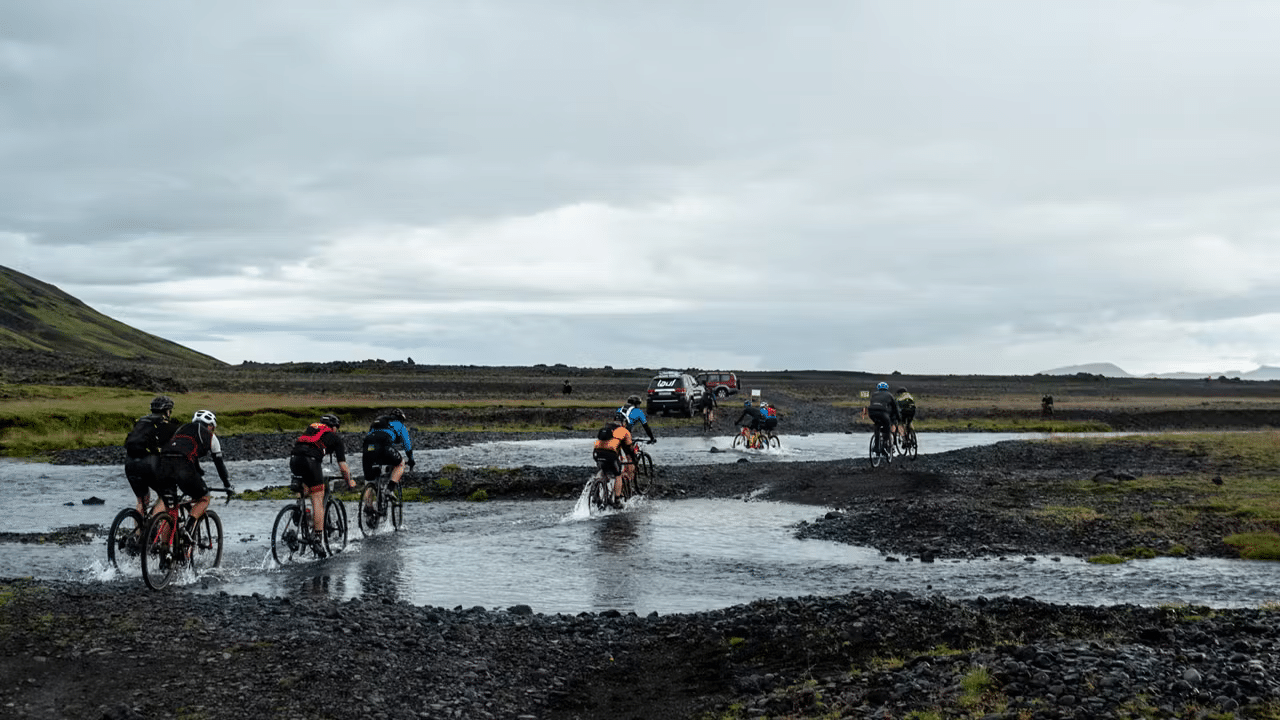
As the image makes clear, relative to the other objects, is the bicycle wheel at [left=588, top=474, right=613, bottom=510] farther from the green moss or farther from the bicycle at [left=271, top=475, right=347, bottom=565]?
the green moss

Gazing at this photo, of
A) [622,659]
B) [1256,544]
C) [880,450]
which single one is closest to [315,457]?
[622,659]

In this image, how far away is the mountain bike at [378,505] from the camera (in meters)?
20.5

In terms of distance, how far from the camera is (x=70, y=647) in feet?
35.2

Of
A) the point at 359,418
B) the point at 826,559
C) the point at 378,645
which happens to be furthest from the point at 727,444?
the point at 378,645

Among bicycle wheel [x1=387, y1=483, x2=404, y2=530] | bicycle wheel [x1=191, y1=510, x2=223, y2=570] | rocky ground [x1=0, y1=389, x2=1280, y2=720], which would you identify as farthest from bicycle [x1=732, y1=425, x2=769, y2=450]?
rocky ground [x1=0, y1=389, x2=1280, y2=720]

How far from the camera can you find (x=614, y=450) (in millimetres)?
23688

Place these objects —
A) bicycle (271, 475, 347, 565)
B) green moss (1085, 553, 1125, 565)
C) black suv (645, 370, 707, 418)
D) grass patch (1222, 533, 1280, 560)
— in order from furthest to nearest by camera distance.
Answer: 1. black suv (645, 370, 707, 418)
2. grass patch (1222, 533, 1280, 560)
3. green moss (1085, 553, 1125, 565)
4. bicycle (271, 475, 347, 565)

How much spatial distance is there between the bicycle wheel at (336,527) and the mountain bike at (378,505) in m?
1.31

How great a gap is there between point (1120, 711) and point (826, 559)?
10.4m

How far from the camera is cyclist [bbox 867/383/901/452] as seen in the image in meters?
32.0

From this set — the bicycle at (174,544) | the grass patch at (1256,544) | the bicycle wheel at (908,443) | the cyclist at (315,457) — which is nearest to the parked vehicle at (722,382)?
the bicycle wheel at (908,443)

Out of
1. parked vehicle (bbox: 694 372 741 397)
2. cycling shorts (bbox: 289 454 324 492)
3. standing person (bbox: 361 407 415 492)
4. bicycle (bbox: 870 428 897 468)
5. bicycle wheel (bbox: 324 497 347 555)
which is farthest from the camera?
parked vehicle (bbox: 694 372 741 397)

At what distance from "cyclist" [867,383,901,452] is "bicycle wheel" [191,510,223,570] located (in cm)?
2073

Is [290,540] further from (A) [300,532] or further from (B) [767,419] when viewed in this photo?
(B) [767,419]
